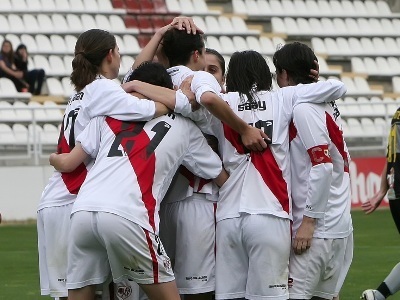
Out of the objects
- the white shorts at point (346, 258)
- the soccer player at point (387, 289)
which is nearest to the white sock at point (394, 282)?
the soccer player at point (387, 289)

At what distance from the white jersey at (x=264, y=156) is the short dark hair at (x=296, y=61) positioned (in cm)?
18

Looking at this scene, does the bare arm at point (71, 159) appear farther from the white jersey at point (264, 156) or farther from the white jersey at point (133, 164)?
the white jersey at point (264, 156)

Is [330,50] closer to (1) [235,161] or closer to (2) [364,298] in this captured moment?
(2) [364,298]

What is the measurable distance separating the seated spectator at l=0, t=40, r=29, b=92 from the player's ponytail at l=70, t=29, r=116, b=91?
1350 centimetres

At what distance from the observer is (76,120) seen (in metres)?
6.40

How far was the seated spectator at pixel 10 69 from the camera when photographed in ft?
64.0

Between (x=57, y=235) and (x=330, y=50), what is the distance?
1947cm

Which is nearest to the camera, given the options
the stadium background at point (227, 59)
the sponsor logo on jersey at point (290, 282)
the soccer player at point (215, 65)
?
the sponsor logo on jersey at point (290, 282)

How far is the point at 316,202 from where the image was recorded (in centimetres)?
615

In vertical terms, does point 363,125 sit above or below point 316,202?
above

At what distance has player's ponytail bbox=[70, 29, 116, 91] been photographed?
20.6 feet

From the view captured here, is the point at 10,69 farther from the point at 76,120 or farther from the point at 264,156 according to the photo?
the point at 264,156

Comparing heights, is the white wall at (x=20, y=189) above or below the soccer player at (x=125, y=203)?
above

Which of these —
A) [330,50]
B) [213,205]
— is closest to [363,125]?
[330,50]
